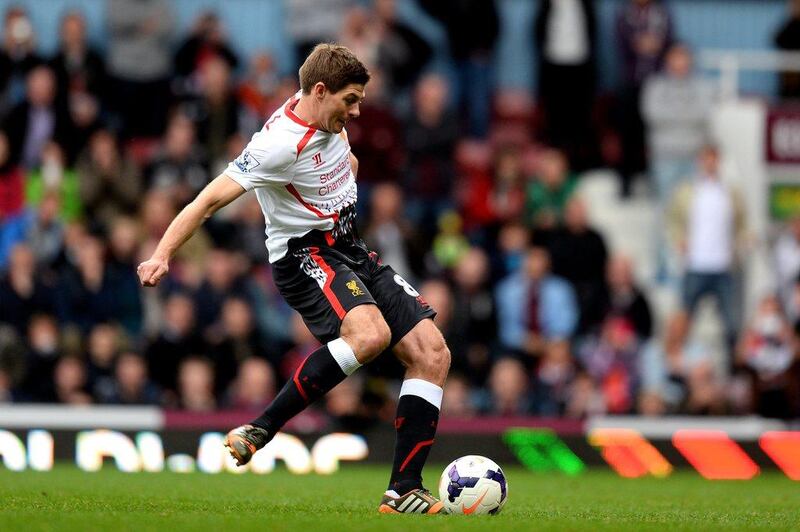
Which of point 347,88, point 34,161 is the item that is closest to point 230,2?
point 34,161

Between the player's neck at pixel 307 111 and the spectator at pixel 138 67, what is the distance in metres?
9.03

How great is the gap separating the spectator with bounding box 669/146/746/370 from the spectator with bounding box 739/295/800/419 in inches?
27.6

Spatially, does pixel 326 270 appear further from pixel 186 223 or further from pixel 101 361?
pixel 101 361

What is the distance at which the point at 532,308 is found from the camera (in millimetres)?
15414

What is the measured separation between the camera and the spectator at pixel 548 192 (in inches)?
651

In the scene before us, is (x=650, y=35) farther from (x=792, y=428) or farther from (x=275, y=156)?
(x=275, y=156)

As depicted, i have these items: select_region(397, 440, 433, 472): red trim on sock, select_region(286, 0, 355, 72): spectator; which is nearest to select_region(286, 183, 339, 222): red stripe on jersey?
select_region(397, 440, 433, 472): red trim on sock

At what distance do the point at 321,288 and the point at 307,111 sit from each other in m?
0.95

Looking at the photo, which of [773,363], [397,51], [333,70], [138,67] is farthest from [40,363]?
[333,70]

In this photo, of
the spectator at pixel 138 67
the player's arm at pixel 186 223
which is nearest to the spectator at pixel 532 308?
the spectator at pixel 138 67

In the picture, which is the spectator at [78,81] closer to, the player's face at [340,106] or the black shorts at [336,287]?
the black shorts at [336,287]

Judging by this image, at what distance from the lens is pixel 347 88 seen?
8039 mm

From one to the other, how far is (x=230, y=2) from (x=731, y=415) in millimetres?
8386

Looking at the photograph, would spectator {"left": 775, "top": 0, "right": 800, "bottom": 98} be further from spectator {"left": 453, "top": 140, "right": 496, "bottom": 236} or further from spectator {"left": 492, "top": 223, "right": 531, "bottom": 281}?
spectator {"left": 492, "top": 223, "right": 531, "bottom": 281}
